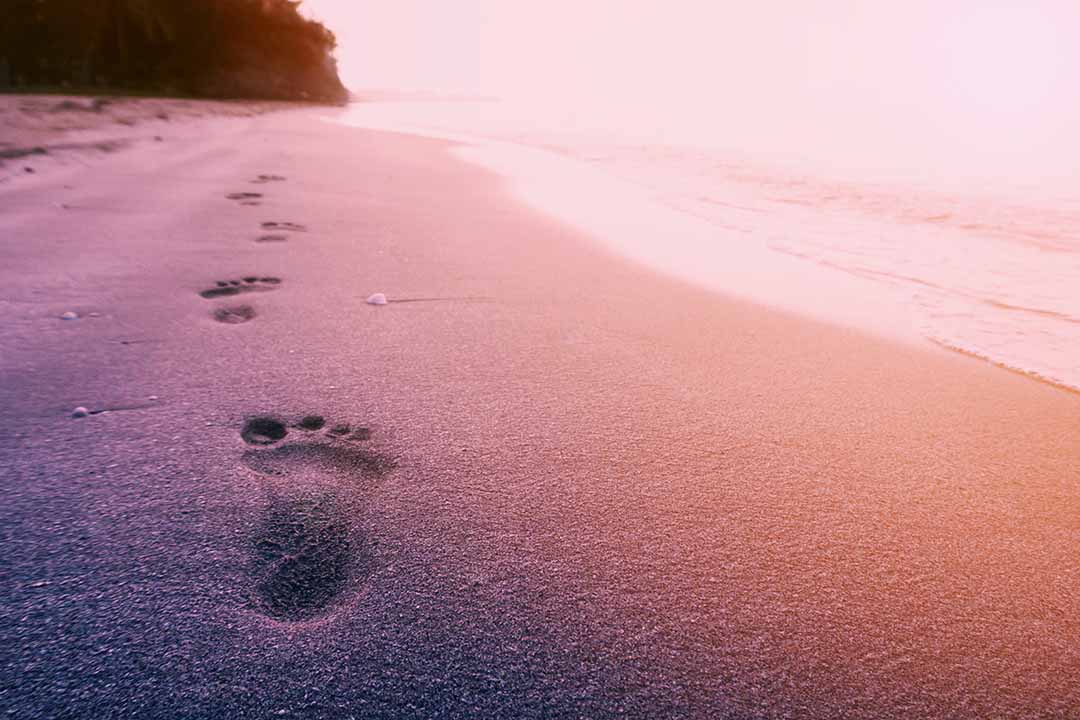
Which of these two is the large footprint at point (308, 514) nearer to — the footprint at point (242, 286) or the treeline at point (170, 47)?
the footprint at point (242, 286)

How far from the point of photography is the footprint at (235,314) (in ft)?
6.59

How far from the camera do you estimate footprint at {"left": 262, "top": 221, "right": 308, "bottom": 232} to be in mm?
3174

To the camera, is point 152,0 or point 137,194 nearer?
point 137,194

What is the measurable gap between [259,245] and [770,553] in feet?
9.24

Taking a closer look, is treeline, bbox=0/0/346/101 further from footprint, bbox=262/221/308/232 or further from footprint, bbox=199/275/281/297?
footprint, bbox=199/275/281/297

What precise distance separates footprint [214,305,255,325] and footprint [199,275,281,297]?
0.49ft

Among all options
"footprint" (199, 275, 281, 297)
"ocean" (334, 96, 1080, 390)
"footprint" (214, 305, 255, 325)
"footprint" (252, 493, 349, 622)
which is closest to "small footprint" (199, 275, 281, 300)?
"footprint" (199, 275, 281, 297)

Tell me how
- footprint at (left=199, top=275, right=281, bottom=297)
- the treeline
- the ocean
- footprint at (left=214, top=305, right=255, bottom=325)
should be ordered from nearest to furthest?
footprint at (left=214, top=305, right=255, bottom=325) → footprint at (left=199, top=275, right=281, bottom=297) → the ocean → the treeline

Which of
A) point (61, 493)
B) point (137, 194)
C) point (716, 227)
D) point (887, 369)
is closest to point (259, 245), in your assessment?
point (137, 194)

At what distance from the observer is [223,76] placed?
19.0 m

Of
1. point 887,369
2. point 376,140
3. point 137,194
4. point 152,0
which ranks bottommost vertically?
point 887,369

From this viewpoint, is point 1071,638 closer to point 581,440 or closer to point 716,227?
point 581,440

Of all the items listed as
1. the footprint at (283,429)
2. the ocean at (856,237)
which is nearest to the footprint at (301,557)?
the footprint at (283,429)

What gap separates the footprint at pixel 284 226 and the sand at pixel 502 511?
862mm
